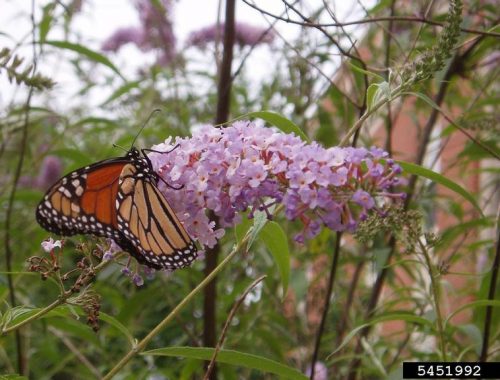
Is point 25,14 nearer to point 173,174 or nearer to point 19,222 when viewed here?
point 19,222

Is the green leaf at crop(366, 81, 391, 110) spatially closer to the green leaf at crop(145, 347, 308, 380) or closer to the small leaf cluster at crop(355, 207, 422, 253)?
the small leaf cluster at crop(355, 207, 422, 253)

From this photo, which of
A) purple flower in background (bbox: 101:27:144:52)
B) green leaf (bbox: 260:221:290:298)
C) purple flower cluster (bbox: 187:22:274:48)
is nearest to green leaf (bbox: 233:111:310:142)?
green leaf (bbox: 260:221:290:298)

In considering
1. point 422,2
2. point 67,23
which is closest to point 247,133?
point 422,2

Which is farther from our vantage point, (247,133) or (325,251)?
(325,251)

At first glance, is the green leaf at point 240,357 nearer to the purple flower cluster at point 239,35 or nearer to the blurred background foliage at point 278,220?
the blurred background foliage at point 278,220

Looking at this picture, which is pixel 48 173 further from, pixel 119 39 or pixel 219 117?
pixel 219 117

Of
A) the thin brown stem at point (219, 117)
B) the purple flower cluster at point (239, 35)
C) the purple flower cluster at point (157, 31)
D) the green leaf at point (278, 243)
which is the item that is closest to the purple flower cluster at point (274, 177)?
the green leaf at point (278, 243)
